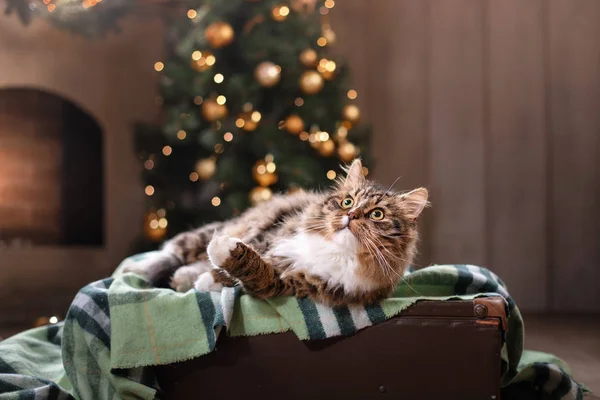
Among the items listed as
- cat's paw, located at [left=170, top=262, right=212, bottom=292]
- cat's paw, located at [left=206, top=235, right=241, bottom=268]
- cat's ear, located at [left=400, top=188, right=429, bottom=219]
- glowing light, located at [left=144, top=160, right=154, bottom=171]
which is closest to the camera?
cat's paw, located at [left=206, top=235, right=241, bottom=268]

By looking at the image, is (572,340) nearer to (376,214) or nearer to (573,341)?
(573,341)

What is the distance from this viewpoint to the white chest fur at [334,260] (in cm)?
121

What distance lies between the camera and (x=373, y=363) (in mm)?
1254

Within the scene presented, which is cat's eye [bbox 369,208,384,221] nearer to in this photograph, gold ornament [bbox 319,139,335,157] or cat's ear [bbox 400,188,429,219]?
cat's ear [bbox 400,188,429,219]

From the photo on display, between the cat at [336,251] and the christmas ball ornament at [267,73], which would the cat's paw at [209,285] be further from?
the christmas ball ornament at [267,73]

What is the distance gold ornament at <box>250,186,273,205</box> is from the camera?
2.37 m

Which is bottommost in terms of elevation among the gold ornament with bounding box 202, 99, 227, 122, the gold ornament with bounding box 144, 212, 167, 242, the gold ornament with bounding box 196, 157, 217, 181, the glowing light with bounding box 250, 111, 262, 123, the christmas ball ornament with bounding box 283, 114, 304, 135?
the gold ornament with bounding box 144, 212, 167, 242

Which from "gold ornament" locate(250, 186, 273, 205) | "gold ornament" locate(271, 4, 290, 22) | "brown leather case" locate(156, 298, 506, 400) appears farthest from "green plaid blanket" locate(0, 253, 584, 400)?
"gold ornament" locate(271, 4, 290, 22)

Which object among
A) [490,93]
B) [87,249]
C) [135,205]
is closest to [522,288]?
[490,93]

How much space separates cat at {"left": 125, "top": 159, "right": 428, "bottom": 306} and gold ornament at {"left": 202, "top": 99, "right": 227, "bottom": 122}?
1.15 meters

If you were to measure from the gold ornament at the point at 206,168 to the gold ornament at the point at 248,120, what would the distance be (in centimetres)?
21

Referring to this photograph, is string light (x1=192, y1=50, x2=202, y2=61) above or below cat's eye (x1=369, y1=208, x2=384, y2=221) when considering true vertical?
above

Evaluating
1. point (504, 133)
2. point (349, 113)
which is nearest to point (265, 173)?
point (349, 113)

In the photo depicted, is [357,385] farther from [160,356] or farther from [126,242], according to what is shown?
[126,242]
